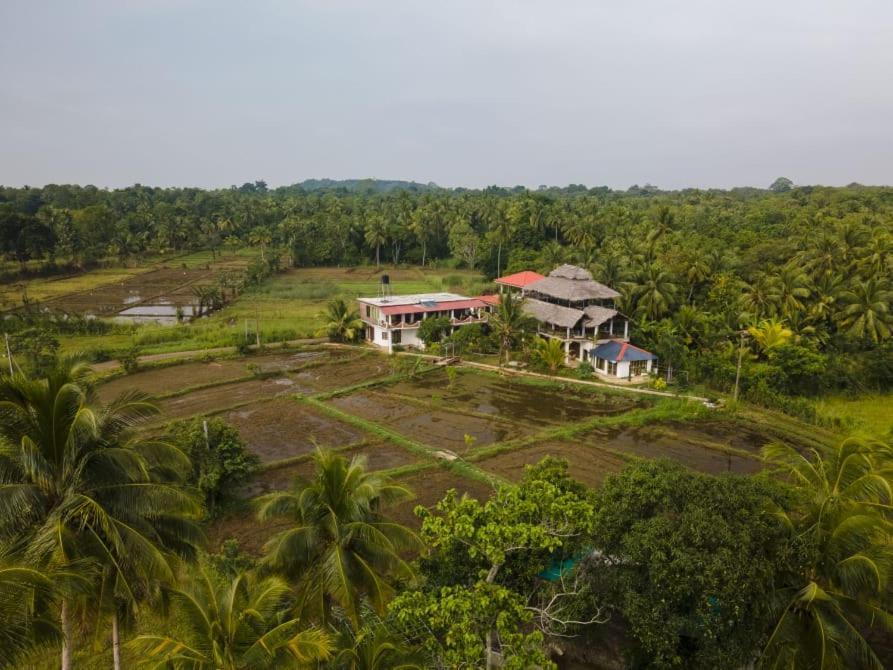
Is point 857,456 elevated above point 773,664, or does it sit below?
above

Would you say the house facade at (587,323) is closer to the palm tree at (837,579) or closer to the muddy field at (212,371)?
the muddy field at (212,371)

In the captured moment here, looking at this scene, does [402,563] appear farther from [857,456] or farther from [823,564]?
[857,456]

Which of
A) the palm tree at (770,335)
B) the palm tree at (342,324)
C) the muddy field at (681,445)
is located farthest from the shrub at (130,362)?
the palm tree at (770,335)

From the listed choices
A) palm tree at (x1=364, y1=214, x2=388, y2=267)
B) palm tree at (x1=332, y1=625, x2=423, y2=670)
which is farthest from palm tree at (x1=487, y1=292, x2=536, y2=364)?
palm tree at (x1=364, y1=214, x2=388, y2=267)

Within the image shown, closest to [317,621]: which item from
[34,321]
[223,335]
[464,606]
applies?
[464,606]

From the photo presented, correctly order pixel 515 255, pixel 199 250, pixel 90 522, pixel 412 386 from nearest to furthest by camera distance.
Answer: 1. pixel 90 522
2. pixel 412 386
3. pixel 515 255
4. pixel 199 250

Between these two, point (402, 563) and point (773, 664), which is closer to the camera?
point (773, 664)
